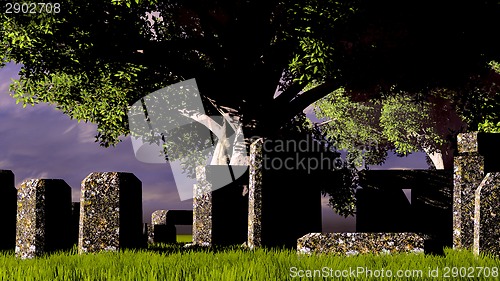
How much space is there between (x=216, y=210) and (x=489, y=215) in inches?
256

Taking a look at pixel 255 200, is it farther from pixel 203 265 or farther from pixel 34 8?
pixel 34 8

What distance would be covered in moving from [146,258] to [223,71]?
12208 millimetres

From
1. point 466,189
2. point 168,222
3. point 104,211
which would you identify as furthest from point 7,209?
point 466,189

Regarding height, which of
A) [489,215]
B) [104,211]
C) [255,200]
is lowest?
[489,215]

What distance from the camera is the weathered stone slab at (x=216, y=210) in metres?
13.6

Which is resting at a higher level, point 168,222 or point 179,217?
point 179,217

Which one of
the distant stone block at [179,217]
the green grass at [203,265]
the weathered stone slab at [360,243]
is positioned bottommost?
the green grass at [203,265]

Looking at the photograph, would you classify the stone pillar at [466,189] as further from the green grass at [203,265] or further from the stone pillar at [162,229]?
the stone pillar at [162,229]

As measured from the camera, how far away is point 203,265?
8117 mm

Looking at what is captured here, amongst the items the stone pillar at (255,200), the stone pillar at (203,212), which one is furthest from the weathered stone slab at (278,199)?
the stone pillar at (203,212)

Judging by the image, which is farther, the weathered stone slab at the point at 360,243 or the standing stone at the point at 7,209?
the standing stone at the point at 7,209

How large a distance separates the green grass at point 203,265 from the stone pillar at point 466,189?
6.10 ft

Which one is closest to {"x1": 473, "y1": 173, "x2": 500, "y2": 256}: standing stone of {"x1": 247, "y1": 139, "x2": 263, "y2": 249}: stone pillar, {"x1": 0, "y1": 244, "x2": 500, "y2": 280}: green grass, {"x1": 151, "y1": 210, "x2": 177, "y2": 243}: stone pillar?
{"x1": 0, "y1": 244, "x2": 500, "y2": 280}: green grass

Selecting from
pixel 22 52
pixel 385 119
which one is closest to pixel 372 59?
pixel 22 52
